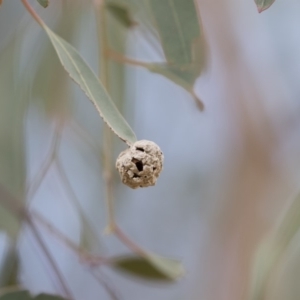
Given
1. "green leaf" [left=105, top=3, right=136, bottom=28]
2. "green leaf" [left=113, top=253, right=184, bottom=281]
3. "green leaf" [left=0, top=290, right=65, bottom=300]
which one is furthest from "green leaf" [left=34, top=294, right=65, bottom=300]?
"green leaf" [left=105, top=3, right=136, bottom=28]

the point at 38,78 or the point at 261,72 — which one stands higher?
the point at 38,78

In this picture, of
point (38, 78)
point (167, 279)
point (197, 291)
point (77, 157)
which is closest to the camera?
point (167, 279)

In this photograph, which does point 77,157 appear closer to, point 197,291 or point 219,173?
point 219,173

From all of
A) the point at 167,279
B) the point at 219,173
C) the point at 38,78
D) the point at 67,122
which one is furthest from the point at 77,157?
the point at 167,279

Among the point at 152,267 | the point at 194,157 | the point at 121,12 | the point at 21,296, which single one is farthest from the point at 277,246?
the point at 194,157

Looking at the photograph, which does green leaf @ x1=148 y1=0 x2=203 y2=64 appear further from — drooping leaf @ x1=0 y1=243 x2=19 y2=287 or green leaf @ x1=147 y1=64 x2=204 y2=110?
drooping leaf @ x1=0 y1=243 x2=19 y2=287

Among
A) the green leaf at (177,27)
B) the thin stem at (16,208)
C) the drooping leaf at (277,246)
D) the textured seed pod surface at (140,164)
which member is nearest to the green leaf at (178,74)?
the green leaf at (177,27)
